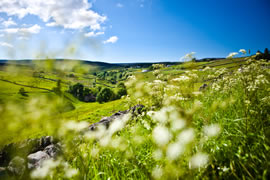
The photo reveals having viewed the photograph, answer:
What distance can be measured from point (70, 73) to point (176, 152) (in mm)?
1210

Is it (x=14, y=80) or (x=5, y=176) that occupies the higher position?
(x=14, y=80)

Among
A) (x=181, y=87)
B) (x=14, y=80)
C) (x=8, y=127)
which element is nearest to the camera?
(x=8, y=127)

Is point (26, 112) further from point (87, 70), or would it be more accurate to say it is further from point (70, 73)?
point (87, 70)

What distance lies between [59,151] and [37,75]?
881 millimetres

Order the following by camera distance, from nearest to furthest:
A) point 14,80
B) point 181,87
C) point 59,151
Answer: point 14,80 < point 59,151 < point 181,87

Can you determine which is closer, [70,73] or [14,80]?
[14,80]

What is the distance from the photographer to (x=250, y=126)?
307 cm

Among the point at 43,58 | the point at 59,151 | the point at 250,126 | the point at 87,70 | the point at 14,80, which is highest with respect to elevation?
the point at 43,58

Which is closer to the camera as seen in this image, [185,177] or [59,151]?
[185,177]

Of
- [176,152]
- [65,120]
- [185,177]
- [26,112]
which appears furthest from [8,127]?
[185,177]

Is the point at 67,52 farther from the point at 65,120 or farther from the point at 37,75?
the point at 65,120

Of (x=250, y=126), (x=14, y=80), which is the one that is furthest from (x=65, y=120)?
(x=250, y=126)

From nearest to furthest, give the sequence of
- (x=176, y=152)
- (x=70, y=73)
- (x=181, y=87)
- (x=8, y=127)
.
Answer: (x=8, y=127)
(x=176, y=152)
(x=70, y=73)
(x=181, y=87)

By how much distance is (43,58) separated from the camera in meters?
1.30
